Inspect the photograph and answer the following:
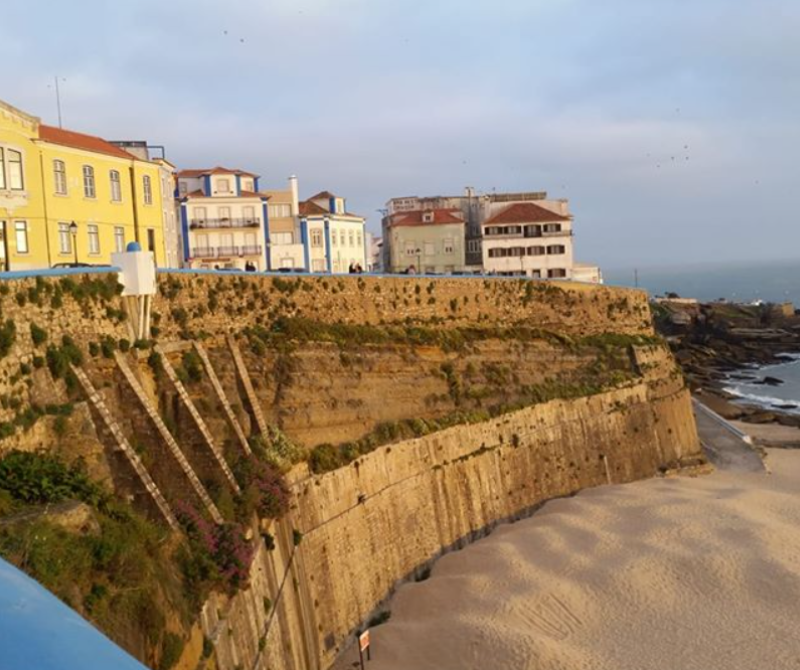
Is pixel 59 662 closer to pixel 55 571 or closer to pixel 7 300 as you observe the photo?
pixel 55 571

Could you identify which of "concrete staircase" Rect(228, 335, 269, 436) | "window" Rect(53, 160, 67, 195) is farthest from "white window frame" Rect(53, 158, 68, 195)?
"concrete staircase" Rect(228, 335, 269, 436)

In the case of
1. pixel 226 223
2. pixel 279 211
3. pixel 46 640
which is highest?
pixel 279 211

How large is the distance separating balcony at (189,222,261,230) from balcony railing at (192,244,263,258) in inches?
44.4

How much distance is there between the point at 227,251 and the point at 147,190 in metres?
16.4

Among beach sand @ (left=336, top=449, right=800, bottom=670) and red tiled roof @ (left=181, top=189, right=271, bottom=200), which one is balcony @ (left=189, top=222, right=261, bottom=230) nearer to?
red tiled roof @ (left=181, top=189, right=271, bottom=200)

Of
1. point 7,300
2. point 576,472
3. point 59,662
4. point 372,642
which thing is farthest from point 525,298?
point 59,662

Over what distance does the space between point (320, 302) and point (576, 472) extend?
498 inches

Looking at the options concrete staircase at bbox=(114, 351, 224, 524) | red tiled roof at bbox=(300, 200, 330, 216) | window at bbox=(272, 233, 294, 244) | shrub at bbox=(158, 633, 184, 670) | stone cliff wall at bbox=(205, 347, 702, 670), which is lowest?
stone cliff wall at bbox=(205, 347, 702, 670)

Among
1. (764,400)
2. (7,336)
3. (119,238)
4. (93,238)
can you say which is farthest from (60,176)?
(764,400)

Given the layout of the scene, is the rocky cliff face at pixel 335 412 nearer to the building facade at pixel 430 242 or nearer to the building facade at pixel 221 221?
the building facade at pixel 221 221

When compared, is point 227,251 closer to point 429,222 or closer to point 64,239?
point 429,222

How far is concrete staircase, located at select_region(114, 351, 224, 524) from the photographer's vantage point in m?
17.7

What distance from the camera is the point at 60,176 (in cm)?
2567

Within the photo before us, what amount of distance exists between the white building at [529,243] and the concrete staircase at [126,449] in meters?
44.8
